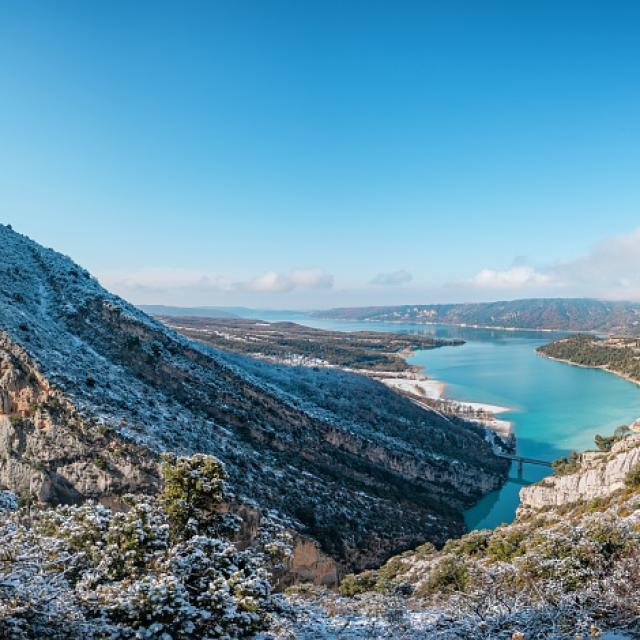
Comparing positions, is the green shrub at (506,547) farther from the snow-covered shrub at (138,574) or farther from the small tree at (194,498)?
the snow-covered shrub at (138,574)

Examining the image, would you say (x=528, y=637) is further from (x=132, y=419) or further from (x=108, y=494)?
(x=132, y=419)

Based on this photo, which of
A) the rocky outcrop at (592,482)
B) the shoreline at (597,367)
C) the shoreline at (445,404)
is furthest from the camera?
the shoreline at (597,367)

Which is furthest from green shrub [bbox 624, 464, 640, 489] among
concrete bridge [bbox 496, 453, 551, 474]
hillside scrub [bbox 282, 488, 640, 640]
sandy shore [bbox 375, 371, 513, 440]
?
sandy shore [bbox 375, 371, 513, 440]

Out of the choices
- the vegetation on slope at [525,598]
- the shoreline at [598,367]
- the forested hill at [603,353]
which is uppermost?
the vegetation on slope at [525,598]

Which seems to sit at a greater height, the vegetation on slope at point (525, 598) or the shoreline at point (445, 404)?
the vegetation on slope at point (525, 598)

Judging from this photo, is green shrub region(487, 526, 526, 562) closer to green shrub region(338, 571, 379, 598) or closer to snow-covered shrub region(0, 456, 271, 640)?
green shrub region(338, 571, 379, 598)

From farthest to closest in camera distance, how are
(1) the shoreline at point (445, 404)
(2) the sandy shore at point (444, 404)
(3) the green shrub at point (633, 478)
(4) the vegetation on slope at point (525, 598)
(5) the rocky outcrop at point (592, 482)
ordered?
(2) the sandy shore at point (444, 404) → (1) the shoreline at point (445, 404) → (5) the rocky outcrop at point (592, 482) → (3) the green shrub at point (633, 478) → (4) the vegetation on slope at point (525, 598)

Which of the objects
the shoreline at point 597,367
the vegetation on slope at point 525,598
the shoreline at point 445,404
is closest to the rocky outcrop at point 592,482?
the vegetation on slope at point 525,598
